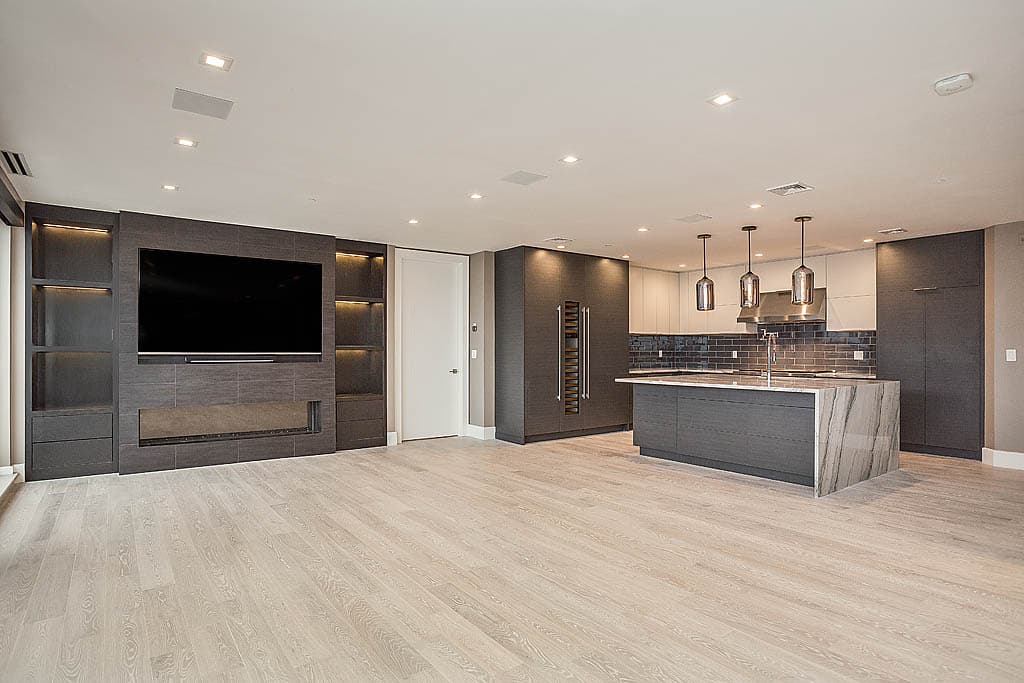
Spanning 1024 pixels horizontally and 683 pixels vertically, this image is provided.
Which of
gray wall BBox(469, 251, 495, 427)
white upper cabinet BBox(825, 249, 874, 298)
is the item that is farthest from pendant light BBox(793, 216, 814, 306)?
gray wall BBox(469, 251, 495, 427)

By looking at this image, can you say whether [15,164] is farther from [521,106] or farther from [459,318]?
[459,318]

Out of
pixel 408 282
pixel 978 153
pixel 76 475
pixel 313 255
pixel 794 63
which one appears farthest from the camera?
pixel 408 282

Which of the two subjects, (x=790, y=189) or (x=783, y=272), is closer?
(x=790, y=189)

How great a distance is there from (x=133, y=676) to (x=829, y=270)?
8299 mm

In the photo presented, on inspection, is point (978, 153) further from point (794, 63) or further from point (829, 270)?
point (829, 270)

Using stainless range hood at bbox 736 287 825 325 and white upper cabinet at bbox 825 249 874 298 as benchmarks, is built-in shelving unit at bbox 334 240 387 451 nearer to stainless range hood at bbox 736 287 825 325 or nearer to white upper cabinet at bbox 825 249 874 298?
stainless range hood at bbox 736 287 825 325

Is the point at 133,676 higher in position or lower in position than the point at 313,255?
lower

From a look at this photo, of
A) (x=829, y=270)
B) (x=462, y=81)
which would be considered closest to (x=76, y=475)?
(x=462, y=81)

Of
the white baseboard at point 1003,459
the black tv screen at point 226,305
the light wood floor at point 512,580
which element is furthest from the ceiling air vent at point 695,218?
the black tv screen at point 226,305

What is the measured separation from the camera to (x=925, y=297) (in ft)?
23.4

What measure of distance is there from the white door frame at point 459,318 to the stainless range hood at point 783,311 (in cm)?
385

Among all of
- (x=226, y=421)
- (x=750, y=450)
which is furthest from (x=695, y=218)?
(x=226, y=421)

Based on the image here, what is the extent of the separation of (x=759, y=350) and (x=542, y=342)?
143 inches

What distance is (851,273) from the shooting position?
7.97 metres
